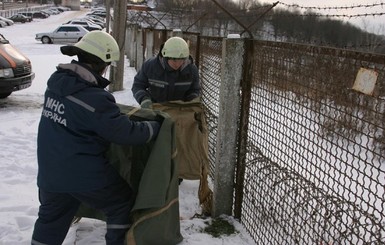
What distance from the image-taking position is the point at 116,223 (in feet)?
10.6

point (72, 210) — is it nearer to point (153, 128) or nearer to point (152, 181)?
point (152, 181)

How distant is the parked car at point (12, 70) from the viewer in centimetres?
895

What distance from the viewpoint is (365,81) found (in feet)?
7.16

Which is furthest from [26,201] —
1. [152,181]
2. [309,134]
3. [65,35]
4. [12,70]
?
[65,35]

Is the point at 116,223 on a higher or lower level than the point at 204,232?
higher

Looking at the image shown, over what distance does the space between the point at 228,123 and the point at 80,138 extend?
5.01 feet

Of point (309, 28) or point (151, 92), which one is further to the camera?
point (309, 28)

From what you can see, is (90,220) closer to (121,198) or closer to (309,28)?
(121,198)

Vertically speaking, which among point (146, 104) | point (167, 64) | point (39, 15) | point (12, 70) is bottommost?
point (12, 70)

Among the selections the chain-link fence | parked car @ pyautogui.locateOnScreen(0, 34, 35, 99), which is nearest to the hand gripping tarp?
the chain-link fence

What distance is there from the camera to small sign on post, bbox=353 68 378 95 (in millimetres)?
2125

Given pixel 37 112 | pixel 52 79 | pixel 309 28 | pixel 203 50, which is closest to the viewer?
pixel 52 79

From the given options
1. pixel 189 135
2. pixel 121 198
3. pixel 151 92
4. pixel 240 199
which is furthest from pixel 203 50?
pixel 121 198

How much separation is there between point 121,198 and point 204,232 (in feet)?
3.57
